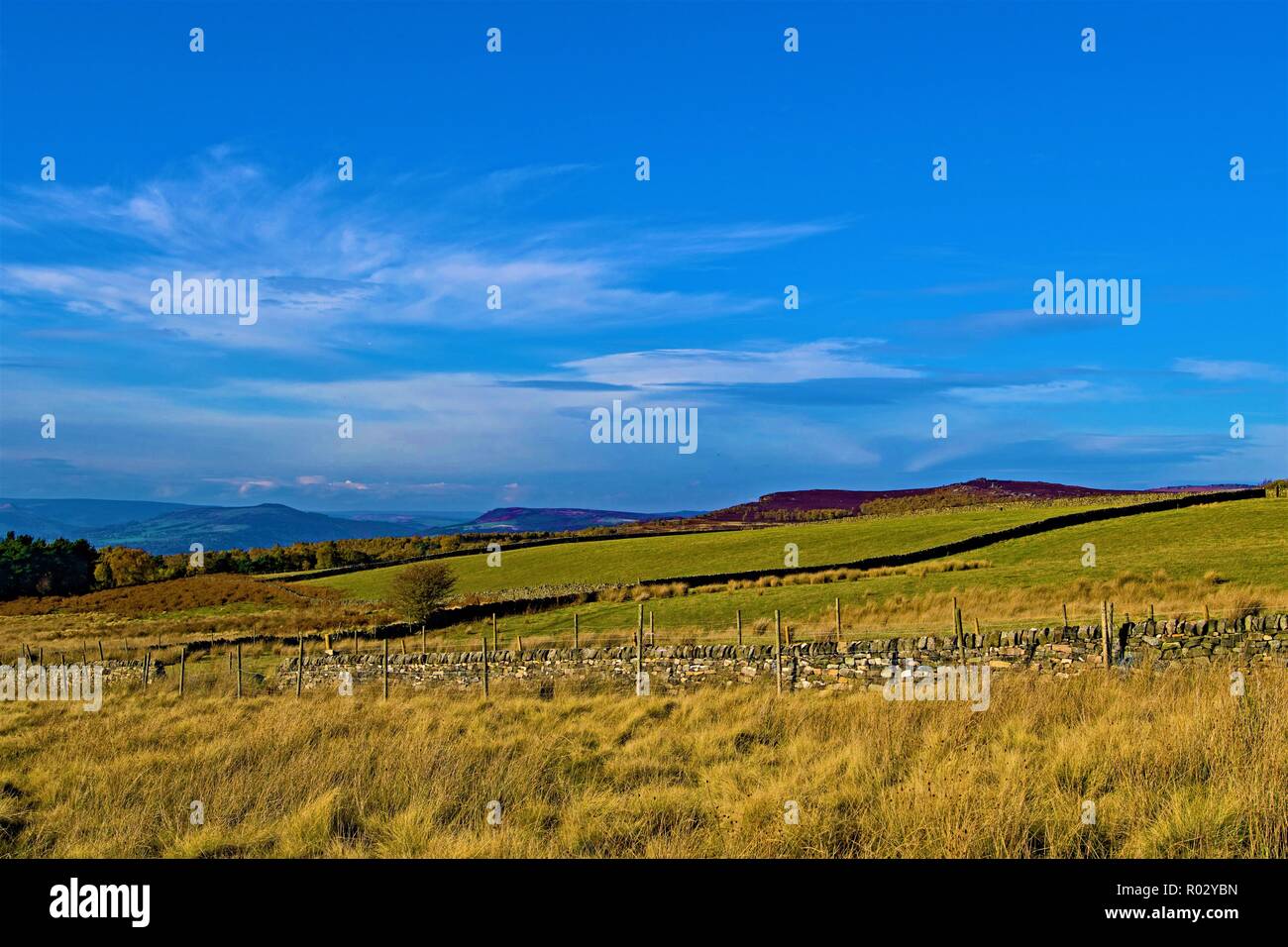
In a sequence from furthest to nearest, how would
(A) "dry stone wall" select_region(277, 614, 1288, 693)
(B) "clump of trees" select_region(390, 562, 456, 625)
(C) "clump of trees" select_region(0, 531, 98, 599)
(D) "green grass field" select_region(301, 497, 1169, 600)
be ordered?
1. (C) "clump of trees" select_region(0, 531, 98, 599)
2. (D) "green grass field" select_region(301, 497, 1169, 600)
3. (B) "clump of trees" select_region(390, 562, 456, 625)
4. (A) "dry stone wall" select_region(277, 614, 1288, 693)

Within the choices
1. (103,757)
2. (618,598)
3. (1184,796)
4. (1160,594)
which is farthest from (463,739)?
(618,598)

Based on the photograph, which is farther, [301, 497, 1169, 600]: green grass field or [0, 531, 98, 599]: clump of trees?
[0, 531, 98, 599]: clump of trees

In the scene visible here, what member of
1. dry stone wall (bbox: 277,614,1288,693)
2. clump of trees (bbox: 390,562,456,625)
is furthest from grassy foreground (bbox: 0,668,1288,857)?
clump of trees (bbox: 390,562,456,625)

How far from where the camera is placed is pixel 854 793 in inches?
293

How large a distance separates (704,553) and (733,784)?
206 ft

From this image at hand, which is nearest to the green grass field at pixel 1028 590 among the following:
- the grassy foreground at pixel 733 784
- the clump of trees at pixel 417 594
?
the clump of trees at pixel 417 594

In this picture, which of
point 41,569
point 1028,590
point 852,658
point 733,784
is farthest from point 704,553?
point 41,569

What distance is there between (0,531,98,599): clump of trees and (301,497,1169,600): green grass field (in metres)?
31.3

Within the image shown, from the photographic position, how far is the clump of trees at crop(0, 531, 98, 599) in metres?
86.4

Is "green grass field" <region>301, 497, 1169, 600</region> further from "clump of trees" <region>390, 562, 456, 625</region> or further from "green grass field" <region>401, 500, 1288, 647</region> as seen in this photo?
"clump of trees" <region>390, 562, 456, 625</region>

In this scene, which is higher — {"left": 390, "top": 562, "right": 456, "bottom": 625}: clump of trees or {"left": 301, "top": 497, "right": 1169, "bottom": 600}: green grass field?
{"left": 301, "top": 497, "right": 1169, "bottom": 600}: green grass field
